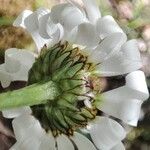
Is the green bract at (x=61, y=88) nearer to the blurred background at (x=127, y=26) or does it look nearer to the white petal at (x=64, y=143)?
the white petal at (x=64, y=143)

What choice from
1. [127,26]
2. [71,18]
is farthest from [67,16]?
[127,26]

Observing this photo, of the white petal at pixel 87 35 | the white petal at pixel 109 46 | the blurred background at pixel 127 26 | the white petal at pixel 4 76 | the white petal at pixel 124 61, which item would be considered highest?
the white petal at pixel 87 35

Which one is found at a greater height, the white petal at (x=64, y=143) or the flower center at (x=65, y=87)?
the flower center at (x=65, y=87)

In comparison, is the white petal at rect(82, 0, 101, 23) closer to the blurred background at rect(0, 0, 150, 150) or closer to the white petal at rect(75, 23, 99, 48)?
the white petal at rect(75, 23, 99, 48)

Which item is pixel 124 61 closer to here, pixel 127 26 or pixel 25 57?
pixel 25 57

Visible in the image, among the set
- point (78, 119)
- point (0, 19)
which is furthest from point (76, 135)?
point (0, 19)

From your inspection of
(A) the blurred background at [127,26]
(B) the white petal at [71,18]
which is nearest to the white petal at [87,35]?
(B) the white petal at [71,18]
